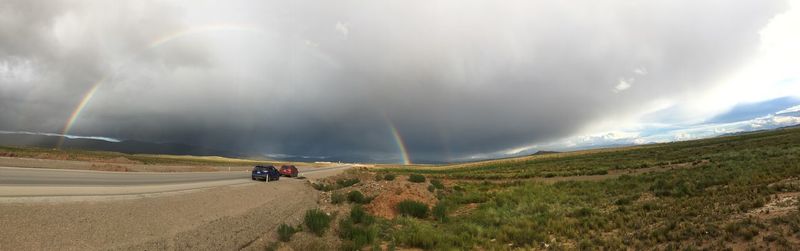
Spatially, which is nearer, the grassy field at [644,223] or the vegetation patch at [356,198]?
the grassy field at [644,223]

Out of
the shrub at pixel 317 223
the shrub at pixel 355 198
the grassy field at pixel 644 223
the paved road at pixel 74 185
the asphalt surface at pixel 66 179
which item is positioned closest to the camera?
the grassy field at pixel 644 223

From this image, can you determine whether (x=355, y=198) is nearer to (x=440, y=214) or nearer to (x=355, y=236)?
(x=440, y=214)

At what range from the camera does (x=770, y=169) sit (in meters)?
23.0

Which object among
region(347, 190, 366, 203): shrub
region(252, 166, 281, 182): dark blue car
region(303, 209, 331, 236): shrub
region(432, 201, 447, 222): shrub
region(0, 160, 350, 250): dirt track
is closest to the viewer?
region(0, 160, 350, 250): dirt track

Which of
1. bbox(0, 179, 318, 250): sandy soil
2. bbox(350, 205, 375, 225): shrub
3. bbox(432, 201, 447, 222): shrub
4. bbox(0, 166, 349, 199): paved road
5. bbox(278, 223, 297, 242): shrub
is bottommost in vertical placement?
bbox(432, 201, 447, 222): shrub

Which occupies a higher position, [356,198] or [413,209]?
[356,198]

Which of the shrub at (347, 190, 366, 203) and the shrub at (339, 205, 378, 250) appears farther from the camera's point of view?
the shrub at (347, 190, 366, 203)

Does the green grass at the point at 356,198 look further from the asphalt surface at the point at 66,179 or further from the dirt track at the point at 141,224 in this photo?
the asphalt surface at the point at 66,179

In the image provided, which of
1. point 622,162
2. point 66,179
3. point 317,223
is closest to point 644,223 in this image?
point 317,223

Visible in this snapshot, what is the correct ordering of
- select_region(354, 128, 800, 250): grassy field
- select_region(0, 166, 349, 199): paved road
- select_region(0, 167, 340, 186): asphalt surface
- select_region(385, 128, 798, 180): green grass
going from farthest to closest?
select_region(385, 128, 798, 180): green grass → select_region(0, 167, 340, 186): asphalt surface → select_region(0, 166, 349, 199): paved road → select_region(354, 128, 800, 250): grassy field

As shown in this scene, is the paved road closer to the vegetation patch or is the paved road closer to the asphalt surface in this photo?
the asphalt surface

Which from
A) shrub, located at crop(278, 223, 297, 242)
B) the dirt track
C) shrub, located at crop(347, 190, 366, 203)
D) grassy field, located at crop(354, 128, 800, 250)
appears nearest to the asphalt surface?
the dirt track

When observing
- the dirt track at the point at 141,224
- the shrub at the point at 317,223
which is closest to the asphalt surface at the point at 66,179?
the dirt track at the point at 141,224

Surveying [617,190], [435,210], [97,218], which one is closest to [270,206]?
[97,218]
